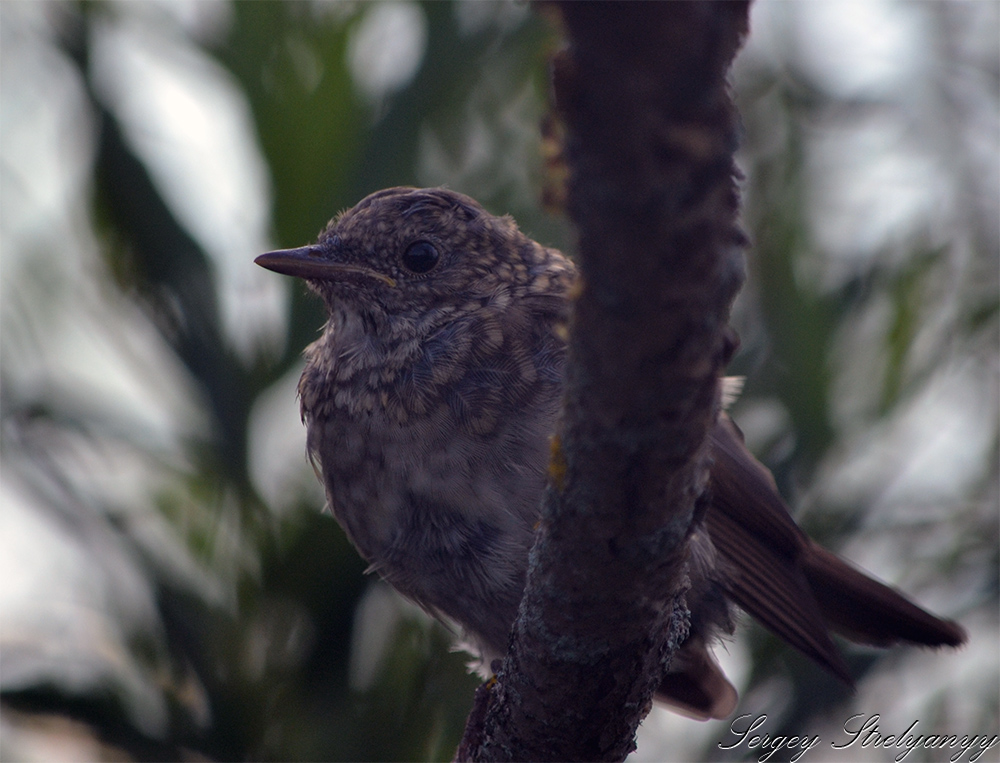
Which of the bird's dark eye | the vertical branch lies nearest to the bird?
the bird's dark eye

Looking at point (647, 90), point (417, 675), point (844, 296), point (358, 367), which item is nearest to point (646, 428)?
point (647, 90)

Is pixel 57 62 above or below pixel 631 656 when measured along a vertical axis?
above

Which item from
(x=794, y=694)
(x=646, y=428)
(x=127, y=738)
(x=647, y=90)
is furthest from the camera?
(x=794, y=694)

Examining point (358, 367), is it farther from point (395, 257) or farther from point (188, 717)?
point (188, 717)

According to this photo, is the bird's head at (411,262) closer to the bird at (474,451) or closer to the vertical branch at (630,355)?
the bird at (474,451)

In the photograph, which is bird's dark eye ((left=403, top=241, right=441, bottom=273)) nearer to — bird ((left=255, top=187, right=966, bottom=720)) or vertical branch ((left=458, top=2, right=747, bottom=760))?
bird ((left=255, top=187, right=966, bottom=720))

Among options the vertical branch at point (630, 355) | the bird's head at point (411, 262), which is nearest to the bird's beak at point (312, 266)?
the bird's head at point (411, 262)

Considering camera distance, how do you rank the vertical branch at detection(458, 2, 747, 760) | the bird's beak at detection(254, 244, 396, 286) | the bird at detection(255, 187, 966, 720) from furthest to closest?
1. the bird's beak at detection(254, 244, 396, 286)
2. the bird at detection(255, 187, 966, 720)
3. the vertical branch at detection(458, 2, 747, 760)
